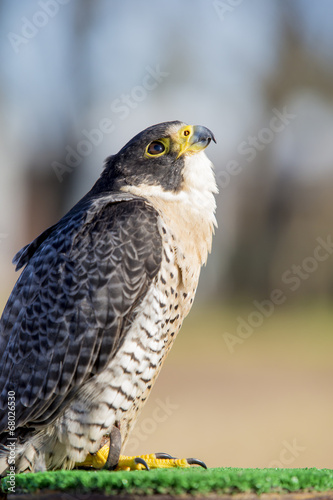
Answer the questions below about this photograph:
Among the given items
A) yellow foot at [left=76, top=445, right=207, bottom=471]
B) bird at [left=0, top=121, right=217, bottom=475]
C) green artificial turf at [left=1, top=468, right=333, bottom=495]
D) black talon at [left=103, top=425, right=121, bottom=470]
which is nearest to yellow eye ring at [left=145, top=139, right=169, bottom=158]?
bird at [left=0, top=121, right=217, bottom=475]

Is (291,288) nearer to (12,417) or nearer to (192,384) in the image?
(192,384)

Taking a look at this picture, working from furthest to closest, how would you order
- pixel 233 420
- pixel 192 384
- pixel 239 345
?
pixel 239 345 → pixel 192 384 → pixel 233 420

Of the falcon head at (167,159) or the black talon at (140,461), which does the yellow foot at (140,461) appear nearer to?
the black talon at (140,461)

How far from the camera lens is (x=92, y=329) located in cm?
347

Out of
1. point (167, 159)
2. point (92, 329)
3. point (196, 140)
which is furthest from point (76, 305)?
point (196, 140)

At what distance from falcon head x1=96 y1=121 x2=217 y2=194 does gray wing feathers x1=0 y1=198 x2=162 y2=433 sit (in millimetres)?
336

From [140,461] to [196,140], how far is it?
73.8 inches

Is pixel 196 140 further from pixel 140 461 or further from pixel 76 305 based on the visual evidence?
pixel 140 461

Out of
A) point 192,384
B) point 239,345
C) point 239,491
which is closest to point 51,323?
point 239,491

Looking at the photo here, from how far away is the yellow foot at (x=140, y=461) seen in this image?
11.1 feet

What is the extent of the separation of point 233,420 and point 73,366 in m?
7.87

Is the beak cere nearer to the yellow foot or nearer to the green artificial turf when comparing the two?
the yellow foot

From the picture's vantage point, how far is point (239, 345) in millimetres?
18031

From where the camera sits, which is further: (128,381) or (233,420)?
(233,420)
